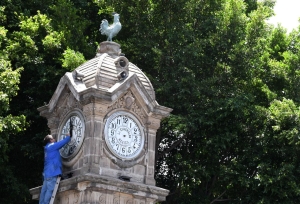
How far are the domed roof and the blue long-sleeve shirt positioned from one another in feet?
4.15

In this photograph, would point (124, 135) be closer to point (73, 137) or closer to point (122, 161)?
point (122, 161)

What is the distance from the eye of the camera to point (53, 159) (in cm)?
1423

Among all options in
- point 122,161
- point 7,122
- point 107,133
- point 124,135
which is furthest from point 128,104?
point 7,122

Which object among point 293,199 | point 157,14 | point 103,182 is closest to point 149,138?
point 103,182

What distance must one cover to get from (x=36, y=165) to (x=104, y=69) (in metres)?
7.77

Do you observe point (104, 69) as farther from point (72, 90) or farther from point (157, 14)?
point (157, 14)

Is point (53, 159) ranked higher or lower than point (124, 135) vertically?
lower

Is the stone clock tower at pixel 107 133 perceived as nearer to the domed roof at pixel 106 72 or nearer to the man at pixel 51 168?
the domed roof at pixel 106 72

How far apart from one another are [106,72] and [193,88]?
260 inches

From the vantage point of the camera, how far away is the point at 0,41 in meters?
20.6

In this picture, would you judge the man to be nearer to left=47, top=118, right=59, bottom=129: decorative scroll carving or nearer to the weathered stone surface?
the weathered stone surface

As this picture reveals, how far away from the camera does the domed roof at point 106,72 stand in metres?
14.4

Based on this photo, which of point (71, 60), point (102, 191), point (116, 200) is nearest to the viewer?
point (102, 191)

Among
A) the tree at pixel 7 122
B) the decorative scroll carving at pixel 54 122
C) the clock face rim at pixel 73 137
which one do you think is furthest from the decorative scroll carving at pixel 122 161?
the tree at pixel 7 122
